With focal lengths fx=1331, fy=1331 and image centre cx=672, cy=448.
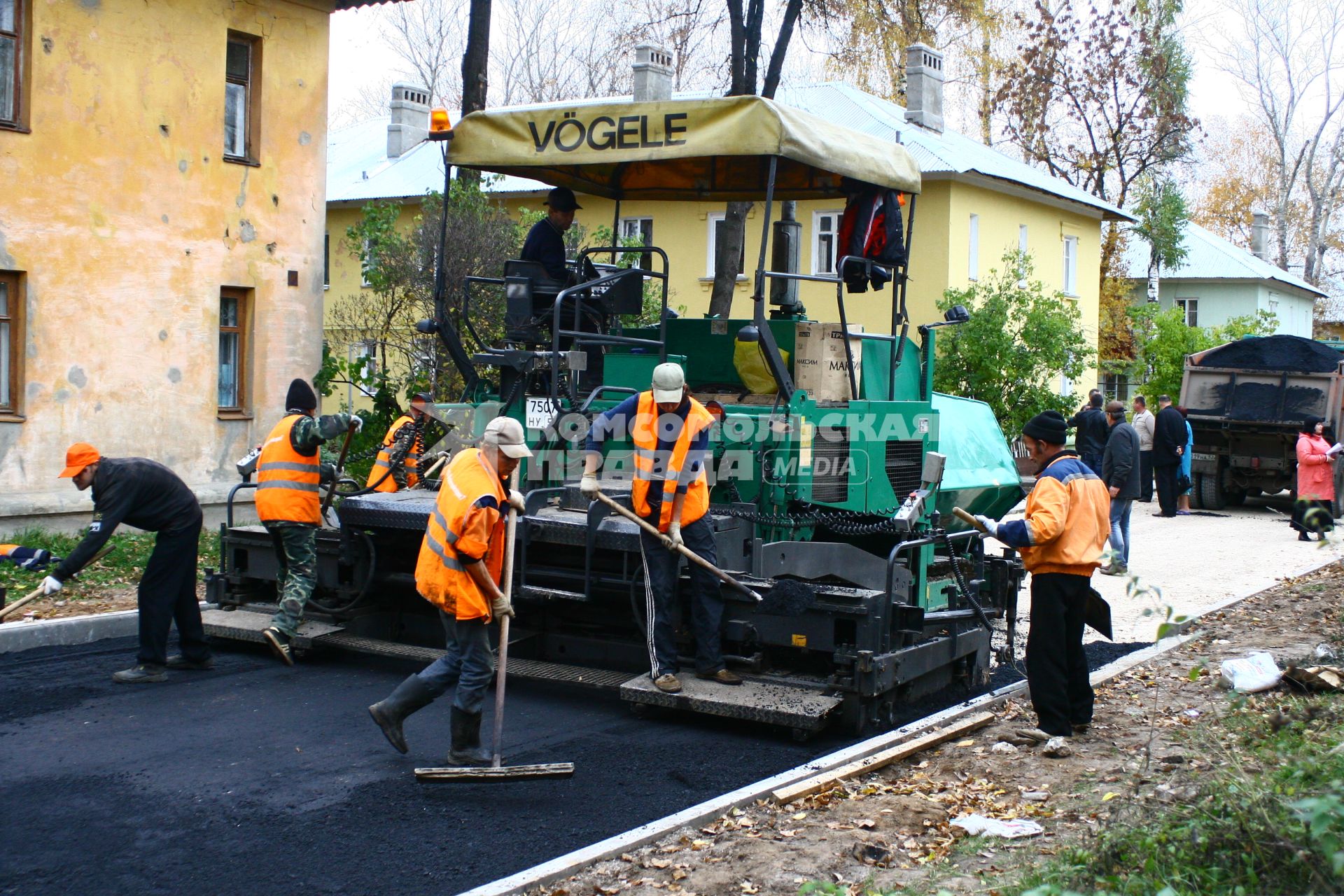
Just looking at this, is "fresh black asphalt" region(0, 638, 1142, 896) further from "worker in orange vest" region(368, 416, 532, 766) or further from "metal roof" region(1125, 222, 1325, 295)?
"metal roof" region(1125, 222, 1325, 295)

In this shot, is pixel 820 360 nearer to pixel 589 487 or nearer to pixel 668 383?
pixel 668 383

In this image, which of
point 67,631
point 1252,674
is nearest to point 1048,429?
point 1252,674

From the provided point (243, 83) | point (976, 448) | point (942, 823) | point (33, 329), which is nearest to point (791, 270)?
point (976, 448)

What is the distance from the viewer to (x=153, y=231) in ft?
45.1

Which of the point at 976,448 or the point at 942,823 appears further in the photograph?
the point at 976,448

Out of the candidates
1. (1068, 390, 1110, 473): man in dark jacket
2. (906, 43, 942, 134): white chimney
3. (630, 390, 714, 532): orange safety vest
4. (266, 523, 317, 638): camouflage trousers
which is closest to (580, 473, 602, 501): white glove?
(630, 390, 714, 532): orange safety vest

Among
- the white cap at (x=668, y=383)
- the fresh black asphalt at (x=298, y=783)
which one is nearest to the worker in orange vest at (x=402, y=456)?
the fresh black asphalt at (x=298, y=783)

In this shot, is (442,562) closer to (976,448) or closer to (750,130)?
(750,130)

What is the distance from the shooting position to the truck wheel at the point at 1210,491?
19.9 metres

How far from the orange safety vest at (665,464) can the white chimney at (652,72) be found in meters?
9.25

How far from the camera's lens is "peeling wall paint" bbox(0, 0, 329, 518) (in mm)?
12789

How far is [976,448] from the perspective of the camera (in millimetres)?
10359

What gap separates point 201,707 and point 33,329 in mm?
7150

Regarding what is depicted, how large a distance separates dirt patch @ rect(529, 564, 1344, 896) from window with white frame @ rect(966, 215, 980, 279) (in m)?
19.7
